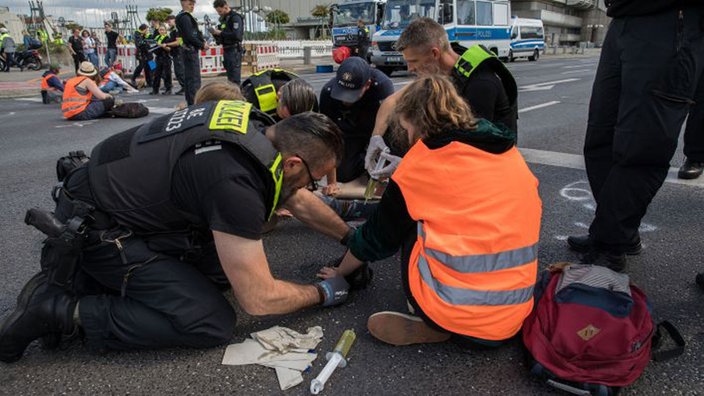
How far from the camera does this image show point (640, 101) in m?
2.26

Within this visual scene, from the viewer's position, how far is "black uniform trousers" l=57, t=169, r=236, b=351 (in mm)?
1907

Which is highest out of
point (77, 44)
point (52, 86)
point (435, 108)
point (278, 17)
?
point (278, 17)

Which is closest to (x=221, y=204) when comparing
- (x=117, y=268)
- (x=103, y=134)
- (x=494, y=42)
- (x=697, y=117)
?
(x=117, y=268)

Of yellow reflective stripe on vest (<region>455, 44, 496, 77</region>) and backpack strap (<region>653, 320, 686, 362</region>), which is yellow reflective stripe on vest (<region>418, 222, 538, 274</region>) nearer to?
backpack strap (<region>653, 320, 686, 362</region>)

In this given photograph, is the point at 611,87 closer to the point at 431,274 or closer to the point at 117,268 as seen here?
the point at 431,274

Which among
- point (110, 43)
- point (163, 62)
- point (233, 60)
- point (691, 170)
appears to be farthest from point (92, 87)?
point (110, 43)

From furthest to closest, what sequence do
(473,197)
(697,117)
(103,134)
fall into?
1. (103,134)
2. (697,117)
3. (473,197)

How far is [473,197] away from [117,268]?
137 cm

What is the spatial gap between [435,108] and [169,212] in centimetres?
105

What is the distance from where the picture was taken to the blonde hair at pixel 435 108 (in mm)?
1761

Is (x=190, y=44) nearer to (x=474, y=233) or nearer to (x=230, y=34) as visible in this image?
(x=230, y=34)

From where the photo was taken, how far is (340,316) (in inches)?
86.5

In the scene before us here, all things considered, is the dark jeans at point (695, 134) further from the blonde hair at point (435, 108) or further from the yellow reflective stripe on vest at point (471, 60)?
the blonde hair at point (435, 108)

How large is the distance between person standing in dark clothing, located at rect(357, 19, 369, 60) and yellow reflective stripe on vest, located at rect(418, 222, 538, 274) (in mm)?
15512
